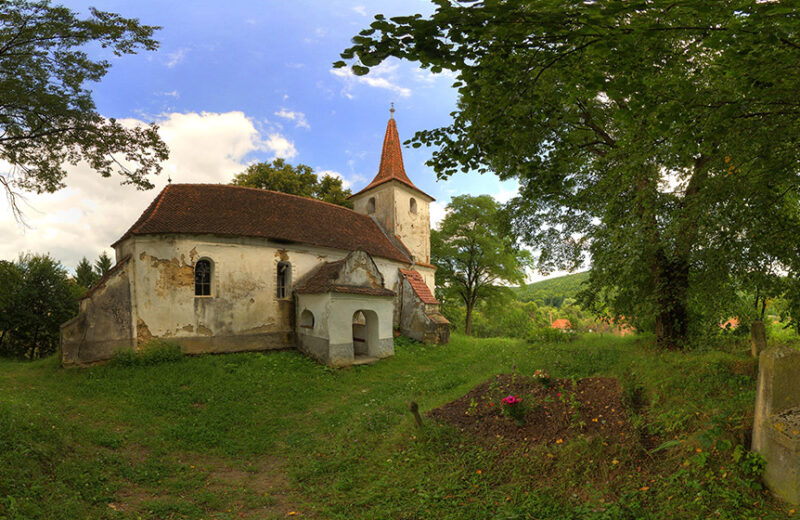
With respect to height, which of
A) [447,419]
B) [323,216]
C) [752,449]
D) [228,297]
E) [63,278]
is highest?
[323,216]

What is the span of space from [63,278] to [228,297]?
15.3 metres

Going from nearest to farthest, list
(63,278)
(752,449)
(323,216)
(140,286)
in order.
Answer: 1. (752,449)
2. (140,286)
3. (323,216)
4. (63,278)

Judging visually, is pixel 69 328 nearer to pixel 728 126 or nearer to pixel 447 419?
pixel 447 419

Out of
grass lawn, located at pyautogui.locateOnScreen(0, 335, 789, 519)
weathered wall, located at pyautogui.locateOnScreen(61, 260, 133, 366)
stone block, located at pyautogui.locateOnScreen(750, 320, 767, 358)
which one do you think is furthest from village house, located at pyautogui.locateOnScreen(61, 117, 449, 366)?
stone block, located at pyautogui.locateOnScreen(750, 320, 767, 358)

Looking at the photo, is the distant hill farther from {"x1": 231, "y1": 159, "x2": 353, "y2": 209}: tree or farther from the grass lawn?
{"x1": 231, "y1": 159, "x2": 353, "y2": 209}: tree

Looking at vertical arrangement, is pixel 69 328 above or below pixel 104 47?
below

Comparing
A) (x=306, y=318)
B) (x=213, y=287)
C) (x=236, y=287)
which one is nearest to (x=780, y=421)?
(x=306, y=318)

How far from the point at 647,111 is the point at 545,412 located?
16.8 ft

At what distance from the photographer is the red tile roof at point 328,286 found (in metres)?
14.4

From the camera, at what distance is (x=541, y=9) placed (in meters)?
2.89

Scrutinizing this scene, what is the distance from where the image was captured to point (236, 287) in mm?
15297

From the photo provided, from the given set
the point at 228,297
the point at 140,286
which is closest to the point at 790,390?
the point at 228,297

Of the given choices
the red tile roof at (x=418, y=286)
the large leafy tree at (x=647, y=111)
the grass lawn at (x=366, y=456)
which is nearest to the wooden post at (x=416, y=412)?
the grass lawn at (x=366, y=456)

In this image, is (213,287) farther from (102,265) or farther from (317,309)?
(102,265)
